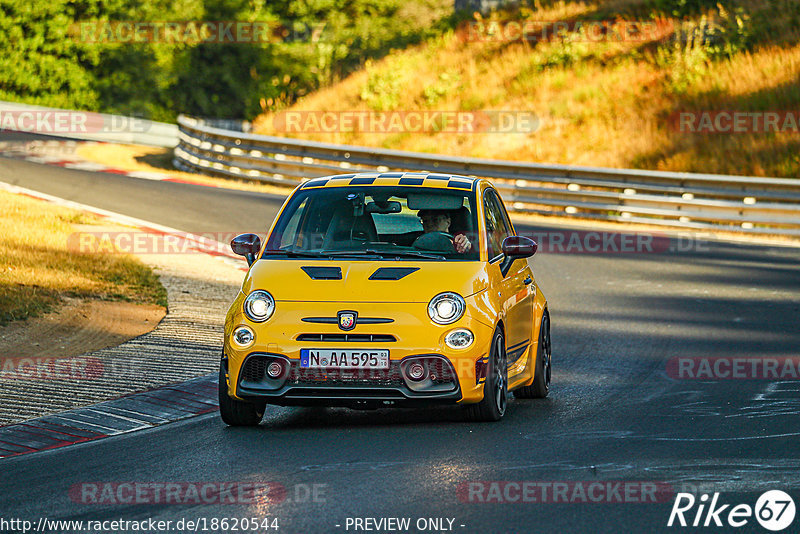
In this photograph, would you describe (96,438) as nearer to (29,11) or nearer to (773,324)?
(773,324)

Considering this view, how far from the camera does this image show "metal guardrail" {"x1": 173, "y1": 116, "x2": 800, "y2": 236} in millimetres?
22969

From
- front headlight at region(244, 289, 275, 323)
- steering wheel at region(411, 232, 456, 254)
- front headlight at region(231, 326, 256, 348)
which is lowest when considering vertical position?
front headlight at region(231, 326, 256, 348)

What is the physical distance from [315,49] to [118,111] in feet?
30.7

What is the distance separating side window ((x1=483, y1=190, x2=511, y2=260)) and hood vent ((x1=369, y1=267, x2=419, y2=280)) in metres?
0.83

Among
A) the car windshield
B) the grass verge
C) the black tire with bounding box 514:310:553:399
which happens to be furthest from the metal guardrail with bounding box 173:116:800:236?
the car windshield

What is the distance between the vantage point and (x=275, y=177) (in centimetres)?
2927

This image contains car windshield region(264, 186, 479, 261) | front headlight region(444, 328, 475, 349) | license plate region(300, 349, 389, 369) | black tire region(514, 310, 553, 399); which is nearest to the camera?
license plate region(300, 349, 389, 369)

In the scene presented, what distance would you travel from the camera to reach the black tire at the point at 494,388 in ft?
27.7

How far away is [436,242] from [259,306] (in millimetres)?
1514

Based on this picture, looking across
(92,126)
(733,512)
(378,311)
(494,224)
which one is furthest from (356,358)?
(92,126)

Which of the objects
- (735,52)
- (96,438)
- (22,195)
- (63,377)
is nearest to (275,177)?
(22,195)

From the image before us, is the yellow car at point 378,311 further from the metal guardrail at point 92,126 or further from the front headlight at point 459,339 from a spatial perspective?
the metal guardrail at point 92,126

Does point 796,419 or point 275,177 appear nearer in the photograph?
point 796,419

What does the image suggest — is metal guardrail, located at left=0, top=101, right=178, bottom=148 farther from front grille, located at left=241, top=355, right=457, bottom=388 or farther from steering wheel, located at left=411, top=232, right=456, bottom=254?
front grille, located at left=241, top=355, right=457, bottom=388
